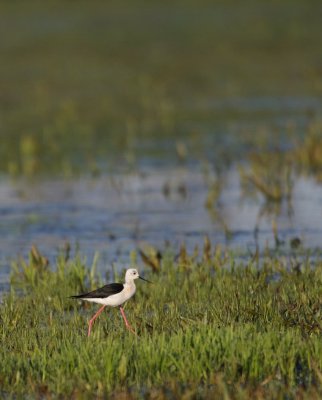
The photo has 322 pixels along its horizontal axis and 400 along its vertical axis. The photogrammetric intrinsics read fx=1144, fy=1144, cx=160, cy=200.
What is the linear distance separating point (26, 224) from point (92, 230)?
1083 millimetres

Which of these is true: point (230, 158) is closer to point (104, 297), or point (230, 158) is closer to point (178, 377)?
point (104, 297)

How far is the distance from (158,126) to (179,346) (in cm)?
1729

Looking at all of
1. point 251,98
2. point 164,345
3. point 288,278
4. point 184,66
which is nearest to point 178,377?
point 164,345

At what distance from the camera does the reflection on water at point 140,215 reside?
1377 cm

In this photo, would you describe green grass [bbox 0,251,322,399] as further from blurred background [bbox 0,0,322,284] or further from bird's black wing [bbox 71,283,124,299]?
blurred background [bbox 0,0,322,284]

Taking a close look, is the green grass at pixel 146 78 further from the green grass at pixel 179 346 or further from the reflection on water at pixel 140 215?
the green grass at pixel 179 346

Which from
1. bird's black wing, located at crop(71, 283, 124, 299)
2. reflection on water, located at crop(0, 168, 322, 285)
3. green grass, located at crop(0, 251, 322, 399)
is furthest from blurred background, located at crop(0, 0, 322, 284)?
bird's black wing, located at crop(71, 283, 124, 299)

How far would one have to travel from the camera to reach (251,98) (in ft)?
91.9

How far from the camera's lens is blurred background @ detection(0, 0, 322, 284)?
14.8 meters

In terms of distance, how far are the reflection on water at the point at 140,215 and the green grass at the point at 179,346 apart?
99.5 inches

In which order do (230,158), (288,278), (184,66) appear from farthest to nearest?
(184,66) < (230,158) < (288,278)

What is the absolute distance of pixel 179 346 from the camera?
717 centimetres

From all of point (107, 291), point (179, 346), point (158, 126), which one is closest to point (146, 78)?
point (158, 126)

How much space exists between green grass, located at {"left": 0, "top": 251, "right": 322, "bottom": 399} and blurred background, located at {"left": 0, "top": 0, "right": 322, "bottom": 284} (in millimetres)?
2626
